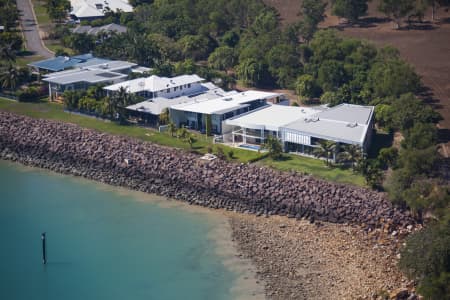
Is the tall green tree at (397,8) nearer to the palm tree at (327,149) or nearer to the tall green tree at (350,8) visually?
the tall green tree at (350,8)

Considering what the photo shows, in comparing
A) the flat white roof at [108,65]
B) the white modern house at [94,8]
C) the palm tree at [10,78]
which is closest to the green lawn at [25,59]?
the palm tree at [10,78]

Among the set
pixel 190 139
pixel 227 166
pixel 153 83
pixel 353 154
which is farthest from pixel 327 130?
pixel 153 83

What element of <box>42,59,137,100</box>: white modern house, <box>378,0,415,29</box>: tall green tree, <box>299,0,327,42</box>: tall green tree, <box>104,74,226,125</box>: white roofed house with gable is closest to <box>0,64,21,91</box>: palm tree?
<box>42,59,137,100</box>: white modern house

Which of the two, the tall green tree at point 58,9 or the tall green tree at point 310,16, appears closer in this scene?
the tall green tree at point 310,16

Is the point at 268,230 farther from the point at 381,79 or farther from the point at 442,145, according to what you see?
the point at 381,79

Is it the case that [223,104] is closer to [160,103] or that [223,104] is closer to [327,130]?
[160,103]

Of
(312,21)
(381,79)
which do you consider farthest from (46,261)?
(312,21)
